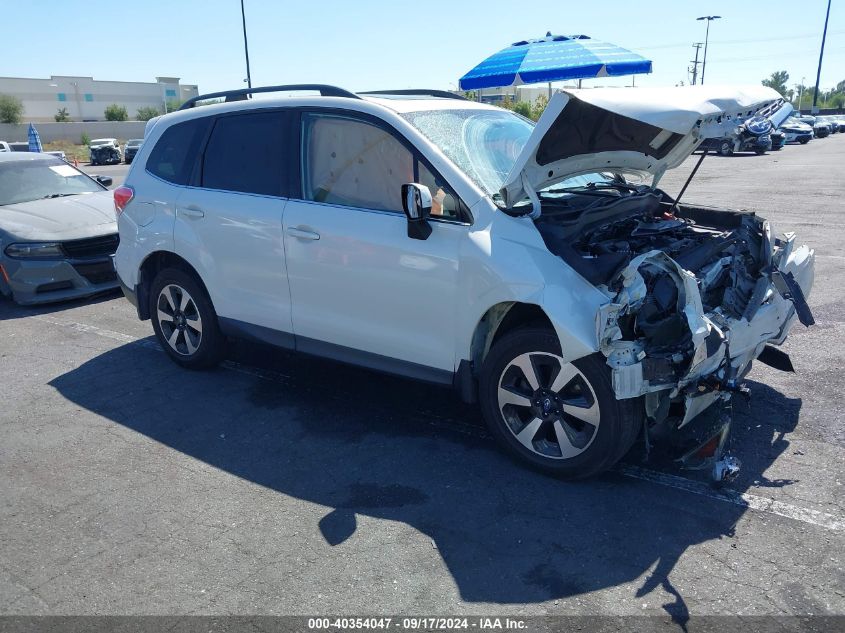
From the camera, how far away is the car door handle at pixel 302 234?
179 inches

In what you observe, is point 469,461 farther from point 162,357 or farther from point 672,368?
point 162,357

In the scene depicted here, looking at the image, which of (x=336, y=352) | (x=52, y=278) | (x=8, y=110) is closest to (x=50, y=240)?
(x=52, y=278)

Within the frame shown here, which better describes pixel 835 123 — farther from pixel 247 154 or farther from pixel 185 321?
pixel 185 321

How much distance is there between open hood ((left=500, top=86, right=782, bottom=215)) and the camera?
3.68 meters

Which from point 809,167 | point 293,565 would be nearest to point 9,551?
point 293,565

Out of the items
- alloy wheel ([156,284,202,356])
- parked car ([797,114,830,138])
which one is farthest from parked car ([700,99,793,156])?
parked car ([797,114,830,138])

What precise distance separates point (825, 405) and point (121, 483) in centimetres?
450

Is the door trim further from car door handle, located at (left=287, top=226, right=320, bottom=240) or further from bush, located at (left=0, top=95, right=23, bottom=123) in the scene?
bush, located at (left=0, top=95, right=23, bottom=123)

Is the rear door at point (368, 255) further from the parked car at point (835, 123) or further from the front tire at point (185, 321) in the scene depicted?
the parked car at point (835, 123)

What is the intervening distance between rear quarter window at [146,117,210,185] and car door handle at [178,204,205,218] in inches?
9.1

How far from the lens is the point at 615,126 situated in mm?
4355

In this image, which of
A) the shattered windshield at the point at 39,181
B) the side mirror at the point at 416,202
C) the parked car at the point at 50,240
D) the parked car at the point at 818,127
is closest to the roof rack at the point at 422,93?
the side mirror at the point at 416,202

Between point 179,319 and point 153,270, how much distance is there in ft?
1.72

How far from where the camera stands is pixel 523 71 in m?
11.9
